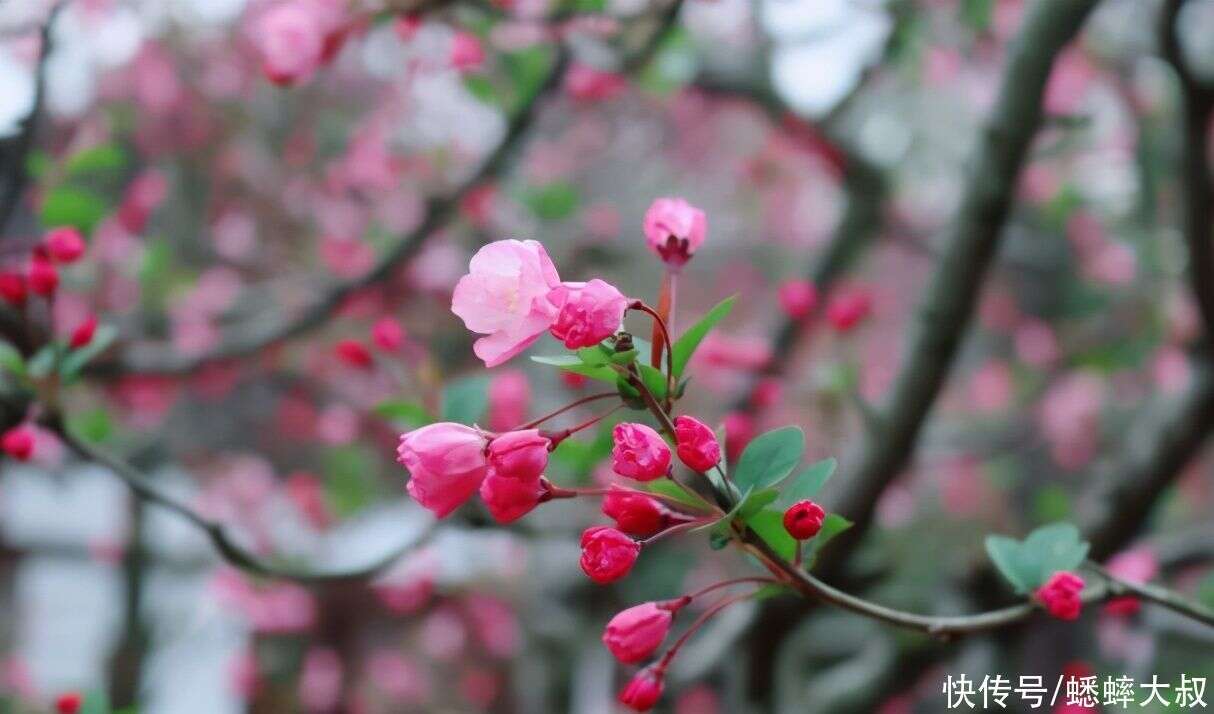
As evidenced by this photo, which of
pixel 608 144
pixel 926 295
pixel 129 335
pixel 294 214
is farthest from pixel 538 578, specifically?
pixel 608 144

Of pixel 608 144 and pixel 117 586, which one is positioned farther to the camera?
pixel 117 586

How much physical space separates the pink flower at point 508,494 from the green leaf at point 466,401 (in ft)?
1.23

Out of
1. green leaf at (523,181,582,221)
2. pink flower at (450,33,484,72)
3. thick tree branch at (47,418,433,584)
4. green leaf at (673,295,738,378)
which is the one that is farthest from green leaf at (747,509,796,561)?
green leaf at (523,181,582,221)

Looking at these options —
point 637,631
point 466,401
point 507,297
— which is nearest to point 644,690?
point 637,631

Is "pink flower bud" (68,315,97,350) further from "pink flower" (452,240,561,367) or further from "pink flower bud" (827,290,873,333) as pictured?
"pink flower bud" (827,290,873,333)

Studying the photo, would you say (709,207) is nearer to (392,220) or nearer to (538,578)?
(392,220)

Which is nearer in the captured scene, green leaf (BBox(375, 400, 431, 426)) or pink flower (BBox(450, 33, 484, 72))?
green leaf (BBox(375, 400, 431, 426))

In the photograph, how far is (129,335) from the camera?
2.14m

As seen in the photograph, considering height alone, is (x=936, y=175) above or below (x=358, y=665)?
above

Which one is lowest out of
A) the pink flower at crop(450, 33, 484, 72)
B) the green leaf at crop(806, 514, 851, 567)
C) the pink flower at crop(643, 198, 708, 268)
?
the pink flower at crop(450, 33, 484, 72)

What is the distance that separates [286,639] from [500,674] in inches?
40.0

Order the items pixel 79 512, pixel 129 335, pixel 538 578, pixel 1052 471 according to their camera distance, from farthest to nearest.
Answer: pixel 79 512 → pixel 1052 471 → pixel 538 578 → pixel 129 335

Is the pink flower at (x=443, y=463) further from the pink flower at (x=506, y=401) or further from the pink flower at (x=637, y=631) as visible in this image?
the pink flower at (x=506, y=401)

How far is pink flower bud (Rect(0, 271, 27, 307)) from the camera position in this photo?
0.99 m
